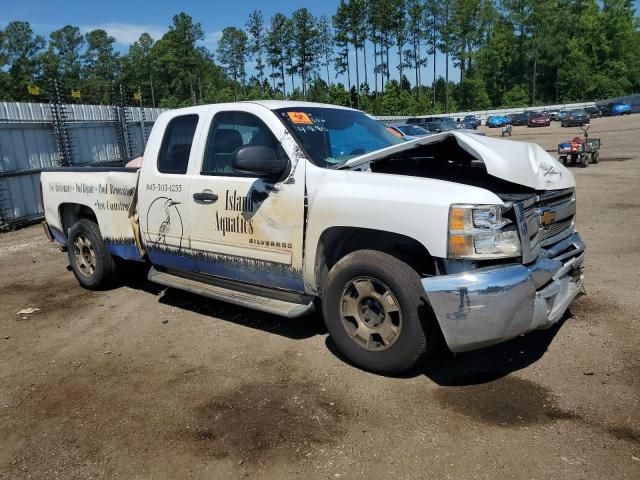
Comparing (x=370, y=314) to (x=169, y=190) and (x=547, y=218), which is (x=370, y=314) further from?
(x=169, y=190)

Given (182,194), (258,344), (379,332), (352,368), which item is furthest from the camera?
(182,194)

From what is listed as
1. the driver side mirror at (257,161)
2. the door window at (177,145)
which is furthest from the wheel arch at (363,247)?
the door window at (177,145)

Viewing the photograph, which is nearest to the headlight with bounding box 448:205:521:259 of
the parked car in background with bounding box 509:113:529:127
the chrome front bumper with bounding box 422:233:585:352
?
the chrome front bumper with bounding box 422:233:585:352

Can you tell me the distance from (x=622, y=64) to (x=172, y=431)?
100 m

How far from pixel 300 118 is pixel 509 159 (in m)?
1.68

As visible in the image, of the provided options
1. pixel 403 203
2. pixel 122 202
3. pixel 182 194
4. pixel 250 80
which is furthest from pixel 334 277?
pixel 250 80

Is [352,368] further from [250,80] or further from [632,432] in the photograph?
[250,80]

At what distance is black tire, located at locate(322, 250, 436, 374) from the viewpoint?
3352 mm

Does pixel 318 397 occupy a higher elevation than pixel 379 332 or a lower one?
lower

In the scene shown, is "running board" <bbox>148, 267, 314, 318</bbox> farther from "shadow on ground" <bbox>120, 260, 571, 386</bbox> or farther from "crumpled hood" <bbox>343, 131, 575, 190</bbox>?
"crumpled hood" <bbox>343, 131, 575, 190</bbox>

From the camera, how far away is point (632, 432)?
9.41 feet

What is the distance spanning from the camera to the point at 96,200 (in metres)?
5.68

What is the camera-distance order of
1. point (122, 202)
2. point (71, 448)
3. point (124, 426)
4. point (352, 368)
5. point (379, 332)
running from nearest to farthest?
point (71, 448) < point (124, 426) < point (379, 332) < point (352, 368) < point (122, 202)

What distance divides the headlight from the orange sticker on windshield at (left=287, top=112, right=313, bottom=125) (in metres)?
1.62
